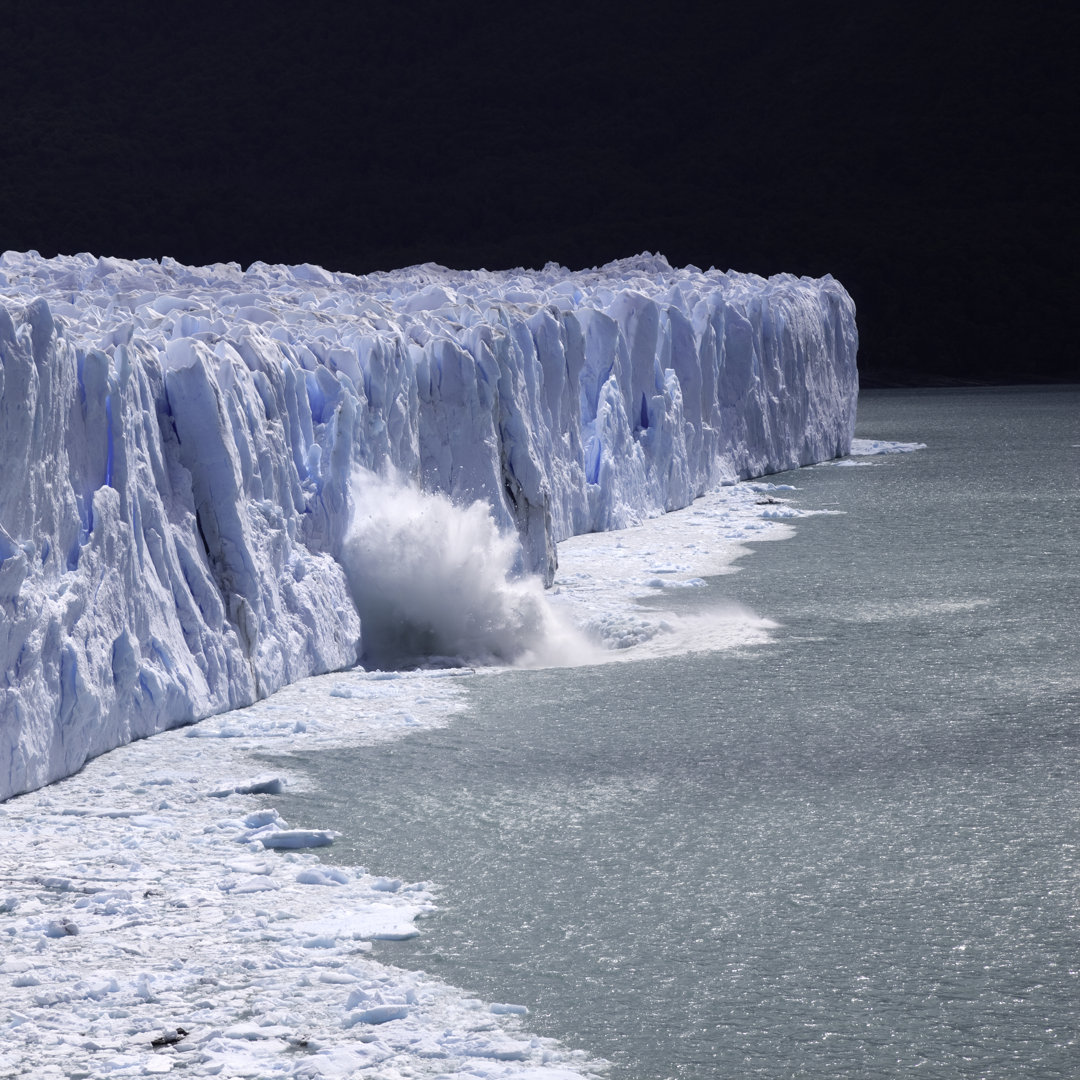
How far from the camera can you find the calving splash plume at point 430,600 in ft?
19.8

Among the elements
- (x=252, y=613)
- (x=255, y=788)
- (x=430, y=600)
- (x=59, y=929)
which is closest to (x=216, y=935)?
A: (x=59, y=929)

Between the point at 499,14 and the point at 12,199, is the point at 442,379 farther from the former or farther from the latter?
the point at 499,14

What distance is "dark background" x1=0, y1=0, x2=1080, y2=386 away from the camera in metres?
31.8

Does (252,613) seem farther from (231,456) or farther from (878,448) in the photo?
(878,448)

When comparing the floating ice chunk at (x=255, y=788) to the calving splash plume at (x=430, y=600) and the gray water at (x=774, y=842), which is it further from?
the calving splash plume at (x=430, y=600)

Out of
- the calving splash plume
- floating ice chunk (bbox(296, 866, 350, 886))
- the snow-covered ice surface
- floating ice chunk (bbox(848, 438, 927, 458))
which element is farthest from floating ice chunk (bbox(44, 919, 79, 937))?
floating ice chunk (bbox(848, 438, 927, 458))

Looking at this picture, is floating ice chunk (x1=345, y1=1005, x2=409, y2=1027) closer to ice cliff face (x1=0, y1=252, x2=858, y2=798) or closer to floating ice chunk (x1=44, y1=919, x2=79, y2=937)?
floating ice chunk (x1=44, y1=919, x2=79, y2=937)

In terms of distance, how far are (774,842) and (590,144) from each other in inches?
1322

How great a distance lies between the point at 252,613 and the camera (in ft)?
17.2

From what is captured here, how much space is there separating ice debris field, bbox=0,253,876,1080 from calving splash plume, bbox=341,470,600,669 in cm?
1

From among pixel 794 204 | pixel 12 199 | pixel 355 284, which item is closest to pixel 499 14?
pixel 794 204

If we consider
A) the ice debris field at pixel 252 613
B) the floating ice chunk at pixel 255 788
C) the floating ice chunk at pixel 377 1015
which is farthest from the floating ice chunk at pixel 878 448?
the floating ice chunk at pixel 377 1015

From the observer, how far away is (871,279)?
31.1 m

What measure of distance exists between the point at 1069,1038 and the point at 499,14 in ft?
126
